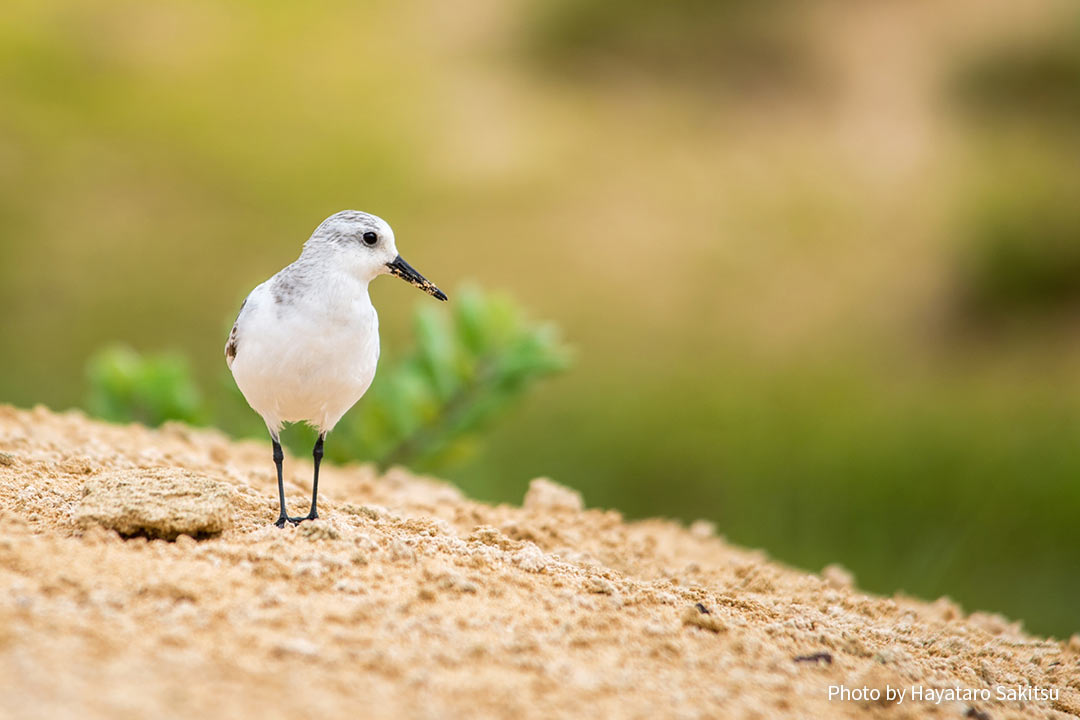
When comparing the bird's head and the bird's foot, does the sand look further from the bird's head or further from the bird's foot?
the bird's head

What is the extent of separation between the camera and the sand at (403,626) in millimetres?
1826

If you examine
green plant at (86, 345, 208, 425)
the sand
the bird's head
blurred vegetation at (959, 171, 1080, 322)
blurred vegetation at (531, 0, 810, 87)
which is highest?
blurred vegetation at (531, 0, 810, 87)

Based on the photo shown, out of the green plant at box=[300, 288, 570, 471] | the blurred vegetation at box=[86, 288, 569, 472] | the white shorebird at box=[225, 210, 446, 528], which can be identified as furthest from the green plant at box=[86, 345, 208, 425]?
the white shorebird at box=[225, 210, 446, 528]

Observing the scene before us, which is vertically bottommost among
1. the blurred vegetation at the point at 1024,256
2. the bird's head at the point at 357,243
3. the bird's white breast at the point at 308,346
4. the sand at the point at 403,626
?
the sand at the point at 403,626

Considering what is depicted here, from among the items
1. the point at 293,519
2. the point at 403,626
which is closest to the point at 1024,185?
the point at 293,519

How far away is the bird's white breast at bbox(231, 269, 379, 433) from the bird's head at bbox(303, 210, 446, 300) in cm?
5

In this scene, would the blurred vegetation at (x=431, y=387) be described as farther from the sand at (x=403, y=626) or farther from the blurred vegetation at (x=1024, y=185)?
the blurred vegetation at (x=1024, y=185)

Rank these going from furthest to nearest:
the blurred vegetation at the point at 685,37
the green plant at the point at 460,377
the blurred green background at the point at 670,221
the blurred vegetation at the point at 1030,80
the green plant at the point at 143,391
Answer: the blurred vegetation at the point at 685,37, the blurred vegetation at the point at 1030,80, the blurred green background at the point at 670,221, the green plant at the point at 143,391, the green plant at the point at 460,377

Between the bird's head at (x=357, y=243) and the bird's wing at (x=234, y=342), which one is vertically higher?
the bird's head at (x=357, y=243)

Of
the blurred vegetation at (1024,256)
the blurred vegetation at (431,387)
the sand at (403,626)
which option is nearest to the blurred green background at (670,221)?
the blurred vegetation at (1024,256)

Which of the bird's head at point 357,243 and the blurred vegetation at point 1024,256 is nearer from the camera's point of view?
the bird's head at point 357,243

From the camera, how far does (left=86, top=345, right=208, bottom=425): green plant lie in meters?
4.99

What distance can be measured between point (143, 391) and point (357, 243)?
8.35ft

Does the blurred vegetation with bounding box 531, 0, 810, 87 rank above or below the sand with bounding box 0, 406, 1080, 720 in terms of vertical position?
above
